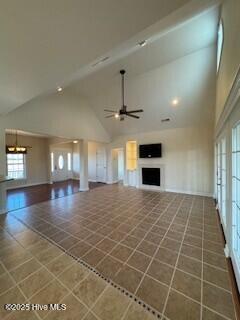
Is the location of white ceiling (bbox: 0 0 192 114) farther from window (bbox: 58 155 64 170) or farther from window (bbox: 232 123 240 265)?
window (bbox: 58 155 64 170)

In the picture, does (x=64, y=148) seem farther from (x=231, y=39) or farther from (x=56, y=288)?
(x=231, y=39)

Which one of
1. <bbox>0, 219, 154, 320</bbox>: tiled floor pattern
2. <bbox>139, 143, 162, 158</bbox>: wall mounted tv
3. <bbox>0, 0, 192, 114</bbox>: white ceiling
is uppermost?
<bbox>0, 0, 192, 114</bbox>: white ceiling

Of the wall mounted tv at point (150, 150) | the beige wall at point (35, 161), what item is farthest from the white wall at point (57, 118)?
the beige wall at point (35, 161)

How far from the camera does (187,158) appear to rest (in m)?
6.04

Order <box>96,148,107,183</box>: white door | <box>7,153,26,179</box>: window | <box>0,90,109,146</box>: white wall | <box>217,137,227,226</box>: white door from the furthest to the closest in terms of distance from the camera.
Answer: <box>96,148,107,183</box>: white door, <box>7,153,26,179</box>: window, <box>0,90,109,146</box>: white wall, <box>217,137,227,226</box>: white door

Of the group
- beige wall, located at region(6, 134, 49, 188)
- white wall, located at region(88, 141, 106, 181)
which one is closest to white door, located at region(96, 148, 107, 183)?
white wall, located at region(88, 141, 106, 181)

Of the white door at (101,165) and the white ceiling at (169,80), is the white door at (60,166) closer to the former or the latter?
the white door at (101,165)

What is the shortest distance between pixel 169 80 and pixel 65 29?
12.9ft

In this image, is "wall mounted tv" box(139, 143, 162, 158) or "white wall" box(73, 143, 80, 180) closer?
"wall mounted tv" box(139, 143, 162, 158)

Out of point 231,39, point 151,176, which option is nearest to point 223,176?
point 231,39

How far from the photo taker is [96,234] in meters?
2.98

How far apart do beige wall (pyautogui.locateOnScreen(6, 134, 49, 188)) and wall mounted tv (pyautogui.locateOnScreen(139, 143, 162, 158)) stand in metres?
5.81

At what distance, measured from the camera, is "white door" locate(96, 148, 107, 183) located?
8.71 meters

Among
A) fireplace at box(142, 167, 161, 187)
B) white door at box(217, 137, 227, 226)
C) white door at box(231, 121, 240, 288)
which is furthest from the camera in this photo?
fireplace at box(142, 167, 161, 187)
